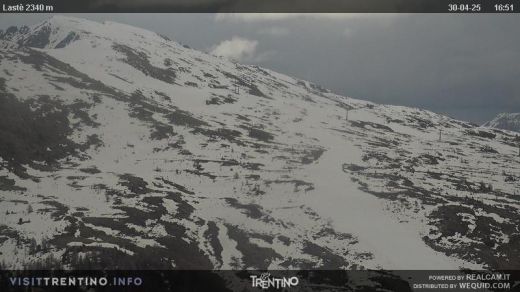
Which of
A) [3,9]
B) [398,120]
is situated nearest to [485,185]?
[3,9]

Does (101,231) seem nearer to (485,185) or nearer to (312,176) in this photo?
(312,176)

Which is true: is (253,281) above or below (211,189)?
below

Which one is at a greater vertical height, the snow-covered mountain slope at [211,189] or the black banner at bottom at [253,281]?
the snow-covered mountain slope at [211,189]

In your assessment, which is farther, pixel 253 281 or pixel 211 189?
pixel 211 189

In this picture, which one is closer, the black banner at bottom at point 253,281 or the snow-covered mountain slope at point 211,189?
the black banner at bottom at point 253,281
